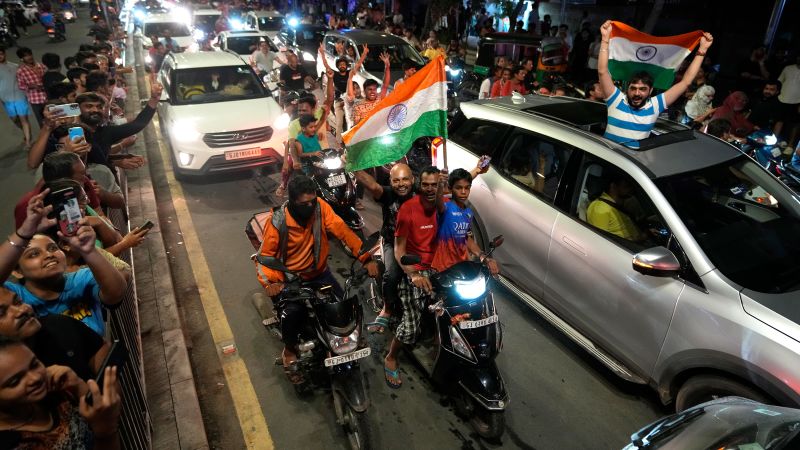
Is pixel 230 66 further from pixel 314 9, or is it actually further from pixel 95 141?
pixel 314 9

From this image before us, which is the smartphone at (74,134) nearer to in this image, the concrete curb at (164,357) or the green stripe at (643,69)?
the concrete curb at (164,357)

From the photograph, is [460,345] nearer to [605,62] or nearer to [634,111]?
[634,111]

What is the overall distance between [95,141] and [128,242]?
100 inches

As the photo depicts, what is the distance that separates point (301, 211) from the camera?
12.3 feet

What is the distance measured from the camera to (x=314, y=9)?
102ft

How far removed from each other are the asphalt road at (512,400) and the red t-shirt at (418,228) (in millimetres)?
1134

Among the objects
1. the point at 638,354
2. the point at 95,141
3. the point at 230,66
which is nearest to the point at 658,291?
the point at 638,354

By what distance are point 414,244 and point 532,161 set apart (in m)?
1.74

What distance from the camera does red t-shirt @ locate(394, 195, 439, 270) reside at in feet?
13.0

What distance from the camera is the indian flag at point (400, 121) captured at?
14.3 feet

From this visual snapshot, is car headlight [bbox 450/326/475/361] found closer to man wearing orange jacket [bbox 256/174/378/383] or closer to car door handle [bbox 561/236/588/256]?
man wearing orange jacket [bbox 256/174/378/383]

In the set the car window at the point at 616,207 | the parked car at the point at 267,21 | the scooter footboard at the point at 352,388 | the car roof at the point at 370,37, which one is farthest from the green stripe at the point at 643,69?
the parked car at the point at 267,21

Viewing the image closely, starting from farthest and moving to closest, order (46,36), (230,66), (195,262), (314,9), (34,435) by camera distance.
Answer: (314,9)
(46,36)
(230,66)
(195,262)
(34,435)

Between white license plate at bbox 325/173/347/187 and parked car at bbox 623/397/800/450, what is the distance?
447 cm
